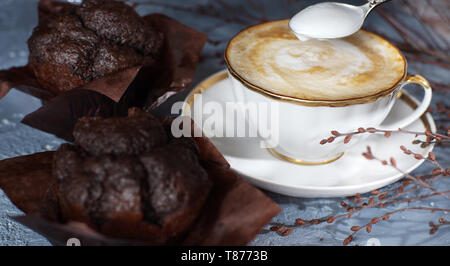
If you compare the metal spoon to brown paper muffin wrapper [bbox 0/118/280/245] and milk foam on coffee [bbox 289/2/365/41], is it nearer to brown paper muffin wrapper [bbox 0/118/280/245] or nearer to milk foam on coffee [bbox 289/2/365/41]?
milk foam on coffee [bbox 289/2/365/41]

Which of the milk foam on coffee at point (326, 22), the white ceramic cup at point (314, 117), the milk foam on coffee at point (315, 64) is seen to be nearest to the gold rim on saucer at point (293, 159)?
the white ceramic cup at point (314, 117)

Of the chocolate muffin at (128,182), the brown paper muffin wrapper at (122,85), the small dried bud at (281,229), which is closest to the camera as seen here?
the chocolate muffin at (128,182)

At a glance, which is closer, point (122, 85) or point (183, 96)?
point (122, 85)

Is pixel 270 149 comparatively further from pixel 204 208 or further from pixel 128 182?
pixel 128 182

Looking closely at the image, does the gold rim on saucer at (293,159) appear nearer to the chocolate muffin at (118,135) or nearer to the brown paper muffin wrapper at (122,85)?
the brown paper muffin wrapper at (122,85)

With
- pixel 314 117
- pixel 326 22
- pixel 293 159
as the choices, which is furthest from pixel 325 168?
pixel 326 22
